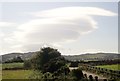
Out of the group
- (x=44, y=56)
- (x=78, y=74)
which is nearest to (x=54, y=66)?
(x=44, y=56)

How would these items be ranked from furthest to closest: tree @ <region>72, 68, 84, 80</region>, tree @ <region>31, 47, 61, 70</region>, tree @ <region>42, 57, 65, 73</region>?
tree @ <region>31, 47, 61, 70</region> < tree @ <region>42, 57, 65, 73</region> < tree @ <region>72, 68, 84, 80</region>

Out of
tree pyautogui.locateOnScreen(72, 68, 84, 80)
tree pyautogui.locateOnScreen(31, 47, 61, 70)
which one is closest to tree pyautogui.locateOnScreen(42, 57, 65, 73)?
Answer: tree pyautogui.locateOnScreen(31, 47, 61, 70)

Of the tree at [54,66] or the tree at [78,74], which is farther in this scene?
the tree at [54,66]

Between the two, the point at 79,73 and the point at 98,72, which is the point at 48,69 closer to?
the point at 98,72

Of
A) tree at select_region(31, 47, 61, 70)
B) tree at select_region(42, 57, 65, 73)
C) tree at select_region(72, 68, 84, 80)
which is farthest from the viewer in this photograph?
tree at select_region(31, 47, 61, 70)

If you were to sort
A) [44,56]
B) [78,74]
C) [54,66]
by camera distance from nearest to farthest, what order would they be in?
[78,74] < [54,66] < [44,56]

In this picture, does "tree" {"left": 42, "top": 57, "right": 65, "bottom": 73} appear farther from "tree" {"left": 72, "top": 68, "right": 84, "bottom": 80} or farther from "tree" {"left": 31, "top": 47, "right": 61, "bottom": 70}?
"tree" {"left": 72, "top": 68, "right": 84, "bottom": 80}

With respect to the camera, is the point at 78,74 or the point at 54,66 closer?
the point at 78,74

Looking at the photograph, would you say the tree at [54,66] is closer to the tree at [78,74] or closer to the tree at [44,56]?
the tree at [44,56]

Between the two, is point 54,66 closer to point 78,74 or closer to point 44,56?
point 44,56

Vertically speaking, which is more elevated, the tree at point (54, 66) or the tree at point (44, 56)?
the tree at point (44, 56)

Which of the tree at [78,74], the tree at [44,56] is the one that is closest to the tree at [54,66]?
the tree at [44,56]
